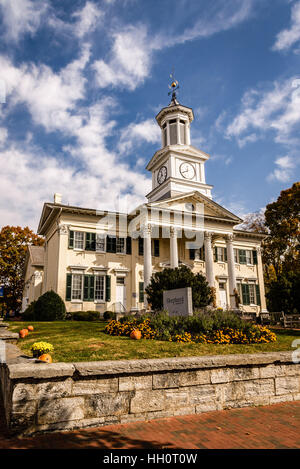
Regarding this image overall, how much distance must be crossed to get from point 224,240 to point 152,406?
28.6 metres

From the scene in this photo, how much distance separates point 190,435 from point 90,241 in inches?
908

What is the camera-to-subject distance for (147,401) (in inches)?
223

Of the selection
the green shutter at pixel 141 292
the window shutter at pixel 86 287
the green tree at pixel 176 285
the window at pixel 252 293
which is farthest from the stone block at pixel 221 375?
the window at pixel 252 293

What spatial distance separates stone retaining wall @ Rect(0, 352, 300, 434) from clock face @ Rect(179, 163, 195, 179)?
1141 inches

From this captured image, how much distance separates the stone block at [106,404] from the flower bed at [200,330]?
4.79m

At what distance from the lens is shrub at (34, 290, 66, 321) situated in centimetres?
2231

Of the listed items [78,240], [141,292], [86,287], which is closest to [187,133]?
[78,240]

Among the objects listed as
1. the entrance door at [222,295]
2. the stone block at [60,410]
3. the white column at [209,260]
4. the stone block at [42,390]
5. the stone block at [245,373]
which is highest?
the white column at [209,260]

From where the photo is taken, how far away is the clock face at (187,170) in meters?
34.8

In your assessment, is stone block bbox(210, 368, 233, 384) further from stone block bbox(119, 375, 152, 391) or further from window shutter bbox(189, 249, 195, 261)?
window shutter bbox(189, 249, 195, 261)

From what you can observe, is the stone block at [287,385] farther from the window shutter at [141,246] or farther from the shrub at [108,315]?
the window shutter at [141,246]

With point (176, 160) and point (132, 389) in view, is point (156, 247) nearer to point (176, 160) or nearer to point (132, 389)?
point (176, 160)

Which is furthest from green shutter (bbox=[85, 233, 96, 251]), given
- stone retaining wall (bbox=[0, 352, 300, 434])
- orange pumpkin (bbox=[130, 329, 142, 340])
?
stone retaining wall (bbox=[0, 352, 300, 434])
